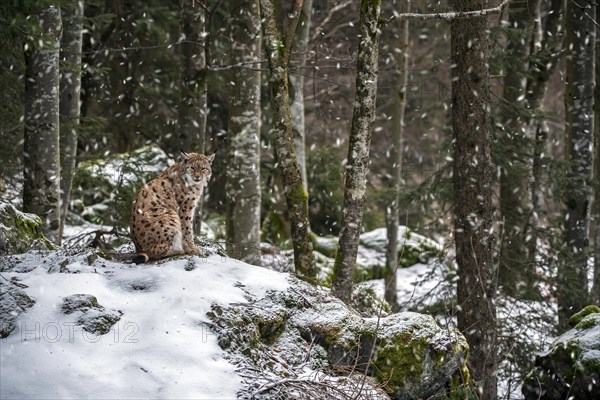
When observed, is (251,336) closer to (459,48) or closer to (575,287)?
(459,48)

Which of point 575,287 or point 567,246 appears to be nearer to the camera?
point 575,287

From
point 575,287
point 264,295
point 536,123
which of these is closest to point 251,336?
point 264,295

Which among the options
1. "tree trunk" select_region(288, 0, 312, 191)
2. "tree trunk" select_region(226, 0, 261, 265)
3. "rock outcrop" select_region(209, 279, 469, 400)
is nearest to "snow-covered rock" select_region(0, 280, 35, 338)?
"rock outcrop" select_region(209, 279, 469, 400)

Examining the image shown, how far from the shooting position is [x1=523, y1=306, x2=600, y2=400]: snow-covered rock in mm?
8398

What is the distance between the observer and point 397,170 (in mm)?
17203

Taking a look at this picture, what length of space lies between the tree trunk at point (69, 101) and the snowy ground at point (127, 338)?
5168 mm

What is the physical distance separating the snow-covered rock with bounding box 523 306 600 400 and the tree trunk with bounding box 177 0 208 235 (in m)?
6.06

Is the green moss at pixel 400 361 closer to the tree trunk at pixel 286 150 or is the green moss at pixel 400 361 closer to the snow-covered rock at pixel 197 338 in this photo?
the snow-covered rock at pixel 197 338

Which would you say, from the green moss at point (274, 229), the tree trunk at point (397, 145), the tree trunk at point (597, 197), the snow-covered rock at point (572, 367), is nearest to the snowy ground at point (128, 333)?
the snow-covered rock at point (572, 367)

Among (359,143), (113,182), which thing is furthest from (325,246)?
(359,143)

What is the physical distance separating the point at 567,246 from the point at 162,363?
11.5m

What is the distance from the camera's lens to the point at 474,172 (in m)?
9.82

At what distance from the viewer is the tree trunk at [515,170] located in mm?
13547

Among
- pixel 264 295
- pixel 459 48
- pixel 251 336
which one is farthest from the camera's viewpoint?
pixel 459 48
